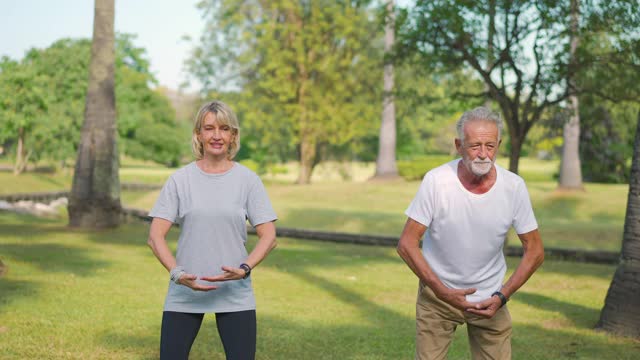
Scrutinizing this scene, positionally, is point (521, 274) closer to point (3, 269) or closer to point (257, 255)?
point (257, 255)

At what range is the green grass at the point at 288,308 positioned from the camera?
8172mm

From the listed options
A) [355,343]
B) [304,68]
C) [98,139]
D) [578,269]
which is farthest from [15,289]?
[304,68]

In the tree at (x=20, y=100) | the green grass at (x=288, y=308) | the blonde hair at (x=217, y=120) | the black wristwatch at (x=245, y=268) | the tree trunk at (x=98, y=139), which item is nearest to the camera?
the black wristwatch at (x=245, y=268)

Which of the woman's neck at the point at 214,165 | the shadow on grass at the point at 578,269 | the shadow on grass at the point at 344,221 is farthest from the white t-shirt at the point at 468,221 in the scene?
the shadow on grass at the point at 344,221

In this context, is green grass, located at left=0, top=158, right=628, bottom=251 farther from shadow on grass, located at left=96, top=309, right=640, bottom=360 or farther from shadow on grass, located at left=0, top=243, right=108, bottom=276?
shadow on grass, located at left=96, top=309, right=640, bottom=360

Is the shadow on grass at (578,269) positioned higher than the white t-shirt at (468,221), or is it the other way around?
the white t-shirt at (468,221)

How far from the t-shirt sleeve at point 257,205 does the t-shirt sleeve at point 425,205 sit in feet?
2.57

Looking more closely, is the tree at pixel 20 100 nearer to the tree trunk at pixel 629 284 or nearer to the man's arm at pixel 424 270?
the tree trunk at pixel 629 284

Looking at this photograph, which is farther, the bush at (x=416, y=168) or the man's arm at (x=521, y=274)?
the bush at (x=416, y=168)

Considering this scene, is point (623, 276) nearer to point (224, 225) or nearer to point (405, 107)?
point (224, 225)

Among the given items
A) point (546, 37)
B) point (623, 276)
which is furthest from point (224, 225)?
point (546, 37)

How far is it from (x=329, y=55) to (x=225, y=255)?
39118 millimetres

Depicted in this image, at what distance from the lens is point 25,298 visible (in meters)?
10.5

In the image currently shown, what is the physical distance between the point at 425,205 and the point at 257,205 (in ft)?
2.94
